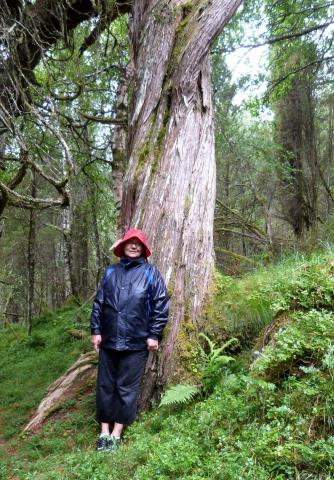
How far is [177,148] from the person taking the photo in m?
4.93

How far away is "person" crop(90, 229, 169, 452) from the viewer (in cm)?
414

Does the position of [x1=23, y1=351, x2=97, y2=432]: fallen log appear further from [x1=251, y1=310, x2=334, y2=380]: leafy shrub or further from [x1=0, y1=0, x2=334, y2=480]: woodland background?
[x1=251, y1=310, x2=334, y2=380]: leafy shrub

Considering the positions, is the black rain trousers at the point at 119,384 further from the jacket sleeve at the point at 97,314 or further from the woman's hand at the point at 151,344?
the jacket sleeve at the point at 97,314

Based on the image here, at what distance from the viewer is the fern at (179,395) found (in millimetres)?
3619

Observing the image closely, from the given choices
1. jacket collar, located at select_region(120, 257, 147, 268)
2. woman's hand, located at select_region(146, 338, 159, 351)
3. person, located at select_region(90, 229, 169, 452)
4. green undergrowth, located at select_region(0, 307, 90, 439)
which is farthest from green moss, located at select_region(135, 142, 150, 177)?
green undergrowth, located at select_region(0, 307, 90, 439)

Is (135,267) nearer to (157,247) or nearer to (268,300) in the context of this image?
(157,247)

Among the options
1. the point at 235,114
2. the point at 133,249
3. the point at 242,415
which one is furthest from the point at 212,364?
the point at 235,114

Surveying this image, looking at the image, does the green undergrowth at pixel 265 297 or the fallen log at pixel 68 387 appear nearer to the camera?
the green undergrowth at pixel 265 297

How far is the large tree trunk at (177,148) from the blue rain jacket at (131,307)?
23cm

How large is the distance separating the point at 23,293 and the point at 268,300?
2139cm

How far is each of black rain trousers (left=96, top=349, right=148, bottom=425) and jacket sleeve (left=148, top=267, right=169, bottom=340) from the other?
0.27 m

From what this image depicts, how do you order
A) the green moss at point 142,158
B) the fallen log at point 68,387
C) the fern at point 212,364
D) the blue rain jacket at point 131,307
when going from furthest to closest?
the fallen log at point 68,387 < the green moss at point 142,158 < the blue rain jacket at point 131,307 < the fern at point 212,364

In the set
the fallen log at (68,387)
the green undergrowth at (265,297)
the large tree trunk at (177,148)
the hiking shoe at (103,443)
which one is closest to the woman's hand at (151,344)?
the large tree trunk at (177,148)

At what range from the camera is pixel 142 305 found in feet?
14.0
